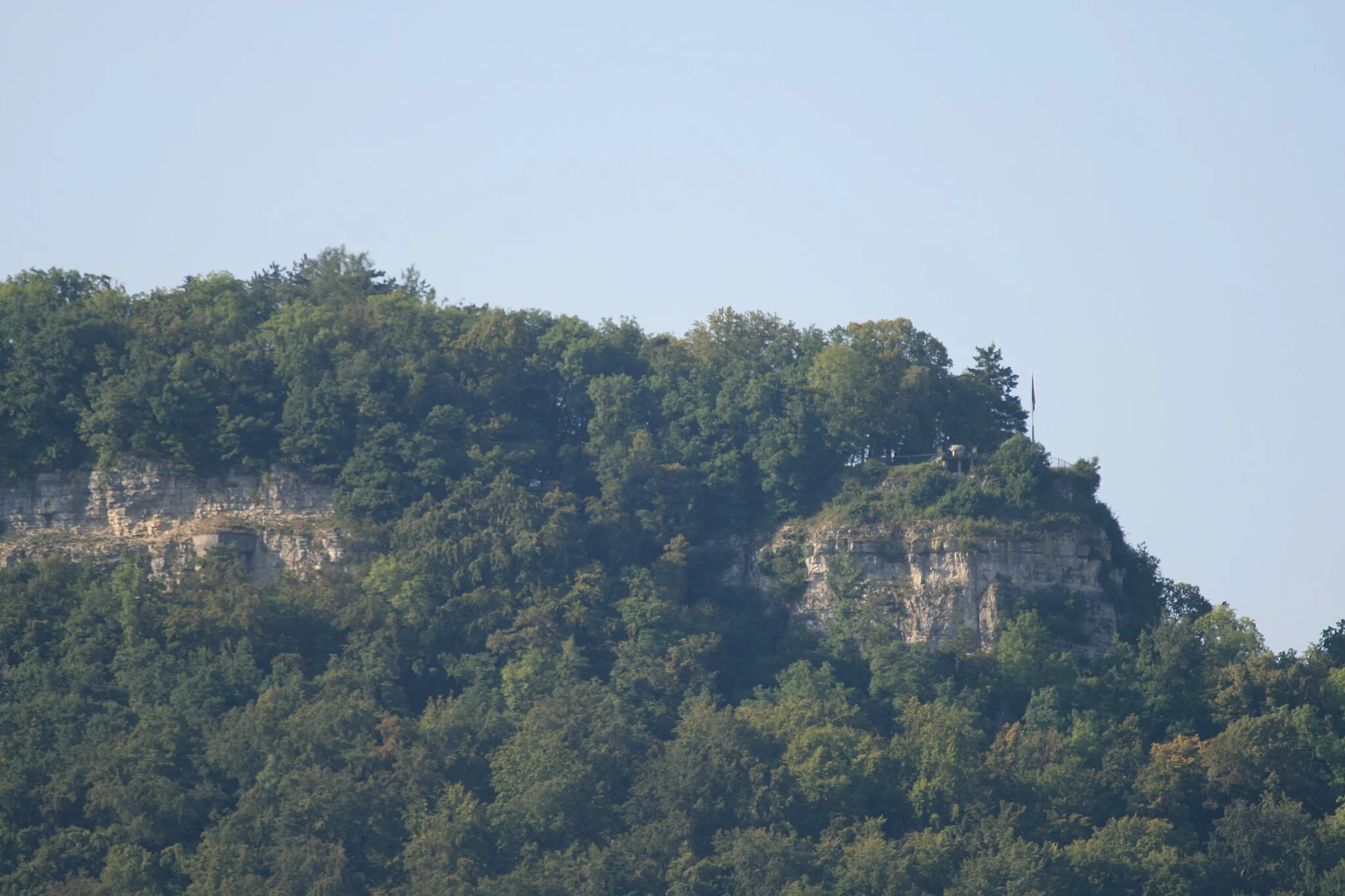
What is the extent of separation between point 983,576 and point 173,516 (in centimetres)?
2293

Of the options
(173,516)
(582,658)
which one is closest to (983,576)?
(582,658)

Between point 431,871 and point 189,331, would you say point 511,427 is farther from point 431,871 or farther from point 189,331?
point 431,871

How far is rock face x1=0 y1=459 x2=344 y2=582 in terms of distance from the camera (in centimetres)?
7538

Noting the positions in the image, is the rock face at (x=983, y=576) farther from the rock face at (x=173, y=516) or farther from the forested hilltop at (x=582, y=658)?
the rock face at (x=173, y=516)

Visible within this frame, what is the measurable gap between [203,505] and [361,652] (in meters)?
7.17

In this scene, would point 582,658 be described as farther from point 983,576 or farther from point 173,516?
point 173,516

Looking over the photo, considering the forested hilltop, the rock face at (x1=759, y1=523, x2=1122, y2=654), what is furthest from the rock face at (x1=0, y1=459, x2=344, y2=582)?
the rock face at (x1=759, y1=523, x2=1122, y2=654)

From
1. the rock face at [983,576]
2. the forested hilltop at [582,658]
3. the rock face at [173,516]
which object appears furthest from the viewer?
the rock face at [173,516]

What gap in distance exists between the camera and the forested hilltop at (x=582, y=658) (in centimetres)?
6719

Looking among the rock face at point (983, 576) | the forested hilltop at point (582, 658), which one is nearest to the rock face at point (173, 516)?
the forested hilltop at point (582, 658)

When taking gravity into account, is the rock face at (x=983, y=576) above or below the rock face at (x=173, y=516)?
below

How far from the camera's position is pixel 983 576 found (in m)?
73.9

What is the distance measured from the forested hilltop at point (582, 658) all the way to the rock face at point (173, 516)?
594 millimetres

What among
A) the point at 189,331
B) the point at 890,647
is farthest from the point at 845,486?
the point at 189,331
